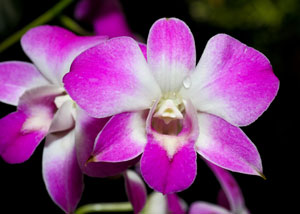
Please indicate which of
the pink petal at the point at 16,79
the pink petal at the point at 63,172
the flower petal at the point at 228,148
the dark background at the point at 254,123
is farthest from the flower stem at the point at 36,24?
the flower petal at the point at 228,148

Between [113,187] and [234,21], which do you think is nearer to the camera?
[113,187]

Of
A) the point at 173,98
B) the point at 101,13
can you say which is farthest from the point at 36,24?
the point at 173,98

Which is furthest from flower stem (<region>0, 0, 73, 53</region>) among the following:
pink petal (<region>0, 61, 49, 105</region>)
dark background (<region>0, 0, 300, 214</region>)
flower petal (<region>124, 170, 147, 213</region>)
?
flower petal (<region>124, 170, 147, 213</region>)

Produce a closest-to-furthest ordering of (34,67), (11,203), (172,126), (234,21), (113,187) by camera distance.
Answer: (172,126), (34,67), (11,203), (113,187), (234,21)

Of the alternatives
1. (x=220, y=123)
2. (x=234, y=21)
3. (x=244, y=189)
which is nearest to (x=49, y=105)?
(x=220, y=123)

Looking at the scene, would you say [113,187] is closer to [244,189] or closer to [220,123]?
[244,189]

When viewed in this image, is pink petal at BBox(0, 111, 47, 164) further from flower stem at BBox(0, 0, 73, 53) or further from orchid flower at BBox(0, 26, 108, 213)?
flower stem at BBox(0, 0, 73, 53)

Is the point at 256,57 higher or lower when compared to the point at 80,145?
higher

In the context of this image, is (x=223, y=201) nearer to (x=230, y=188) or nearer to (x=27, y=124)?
(x=230, y=188)
